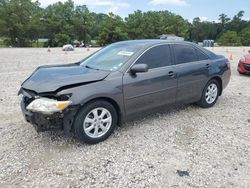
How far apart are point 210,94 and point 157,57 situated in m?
1.77

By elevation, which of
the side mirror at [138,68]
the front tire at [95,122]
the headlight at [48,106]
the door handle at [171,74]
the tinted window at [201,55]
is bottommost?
the front tire at [95,122]

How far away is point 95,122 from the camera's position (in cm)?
354

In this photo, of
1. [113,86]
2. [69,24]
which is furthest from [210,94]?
[69,24]

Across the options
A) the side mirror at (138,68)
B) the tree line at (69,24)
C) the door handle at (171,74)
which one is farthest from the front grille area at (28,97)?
the tree line at (69,24)

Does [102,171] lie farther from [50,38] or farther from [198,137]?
[50,38]

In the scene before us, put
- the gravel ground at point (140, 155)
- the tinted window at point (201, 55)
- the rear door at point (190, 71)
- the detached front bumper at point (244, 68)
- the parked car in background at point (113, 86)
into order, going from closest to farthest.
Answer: the gravel ground at point (140, 155) < the parked car in background at point (113, 86) < the rear door at point (190, 71) < the tinted window at point (201, 55) < the detached front bumper at point (244, 68)

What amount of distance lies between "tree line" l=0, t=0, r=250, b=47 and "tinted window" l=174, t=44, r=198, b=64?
4810 cm

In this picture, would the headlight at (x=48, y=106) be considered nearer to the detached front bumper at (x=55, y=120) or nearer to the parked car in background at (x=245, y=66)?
the detached front bumper at (x=55, y=120)

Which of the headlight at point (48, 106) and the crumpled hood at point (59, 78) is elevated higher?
the crumpled hood at point (59, 78)

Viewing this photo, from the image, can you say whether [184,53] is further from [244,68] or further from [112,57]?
[244,68]

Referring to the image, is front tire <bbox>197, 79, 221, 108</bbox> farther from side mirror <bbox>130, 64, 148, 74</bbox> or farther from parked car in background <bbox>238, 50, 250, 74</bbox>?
parked car in background <bbox>238, 50, 250, 74</bbox>

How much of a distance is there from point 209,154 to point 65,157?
2013 millimetres

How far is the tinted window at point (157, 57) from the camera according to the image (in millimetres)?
4062

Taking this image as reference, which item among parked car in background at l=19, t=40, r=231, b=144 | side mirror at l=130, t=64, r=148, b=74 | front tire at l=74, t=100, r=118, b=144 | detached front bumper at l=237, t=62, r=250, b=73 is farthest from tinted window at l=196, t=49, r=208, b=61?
detached front bumper at l=237, t=62, r=250, b=73
